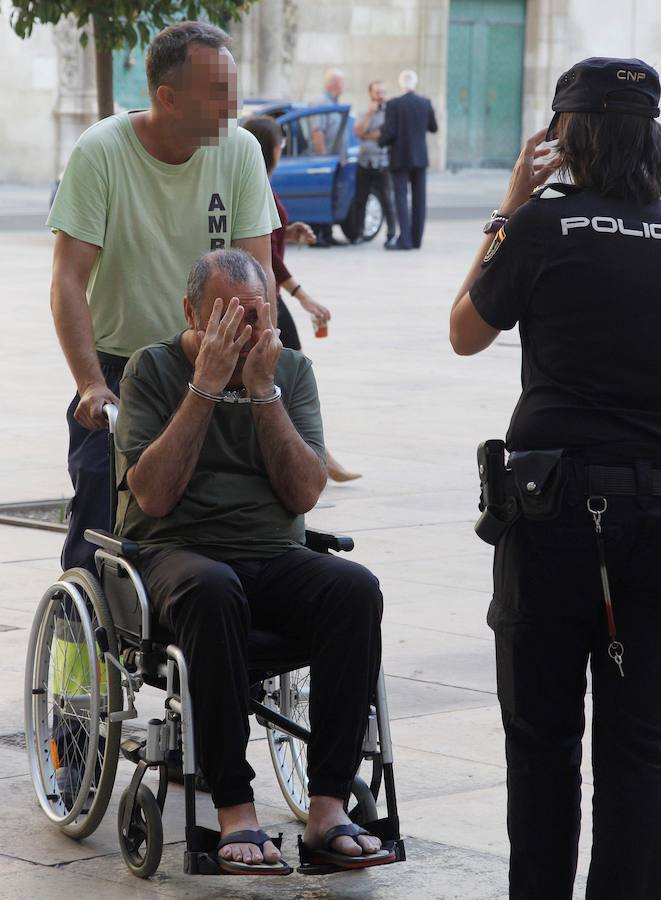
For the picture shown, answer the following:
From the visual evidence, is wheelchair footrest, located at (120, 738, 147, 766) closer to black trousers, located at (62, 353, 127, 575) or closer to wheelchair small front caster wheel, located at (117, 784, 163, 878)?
wheelchair small front caster wheel, located at (117, 784, 163, 878)

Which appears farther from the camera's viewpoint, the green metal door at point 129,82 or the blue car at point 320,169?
the green metal door at point 129,82

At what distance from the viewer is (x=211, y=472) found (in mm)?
4234

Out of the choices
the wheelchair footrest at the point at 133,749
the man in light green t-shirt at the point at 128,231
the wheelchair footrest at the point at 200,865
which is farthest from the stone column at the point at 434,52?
the wheelchair footrest at the point at 200,865

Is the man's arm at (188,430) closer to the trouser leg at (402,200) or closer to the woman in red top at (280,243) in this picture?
the woman in red top at (280,243)

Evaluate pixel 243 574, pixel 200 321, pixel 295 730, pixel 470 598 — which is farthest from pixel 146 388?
pixel 470 598

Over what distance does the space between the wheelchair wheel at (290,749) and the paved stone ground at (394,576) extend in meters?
0.07

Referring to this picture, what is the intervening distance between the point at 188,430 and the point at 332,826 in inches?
36.3

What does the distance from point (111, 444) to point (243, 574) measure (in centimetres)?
57

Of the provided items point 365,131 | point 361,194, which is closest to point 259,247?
point 365,131

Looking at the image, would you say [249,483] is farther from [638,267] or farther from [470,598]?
[470,598]

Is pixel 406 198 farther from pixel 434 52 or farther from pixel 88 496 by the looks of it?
pixel 88 496

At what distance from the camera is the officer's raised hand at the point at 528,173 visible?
3484mm

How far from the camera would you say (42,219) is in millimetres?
25750

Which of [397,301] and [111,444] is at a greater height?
[111,444]
